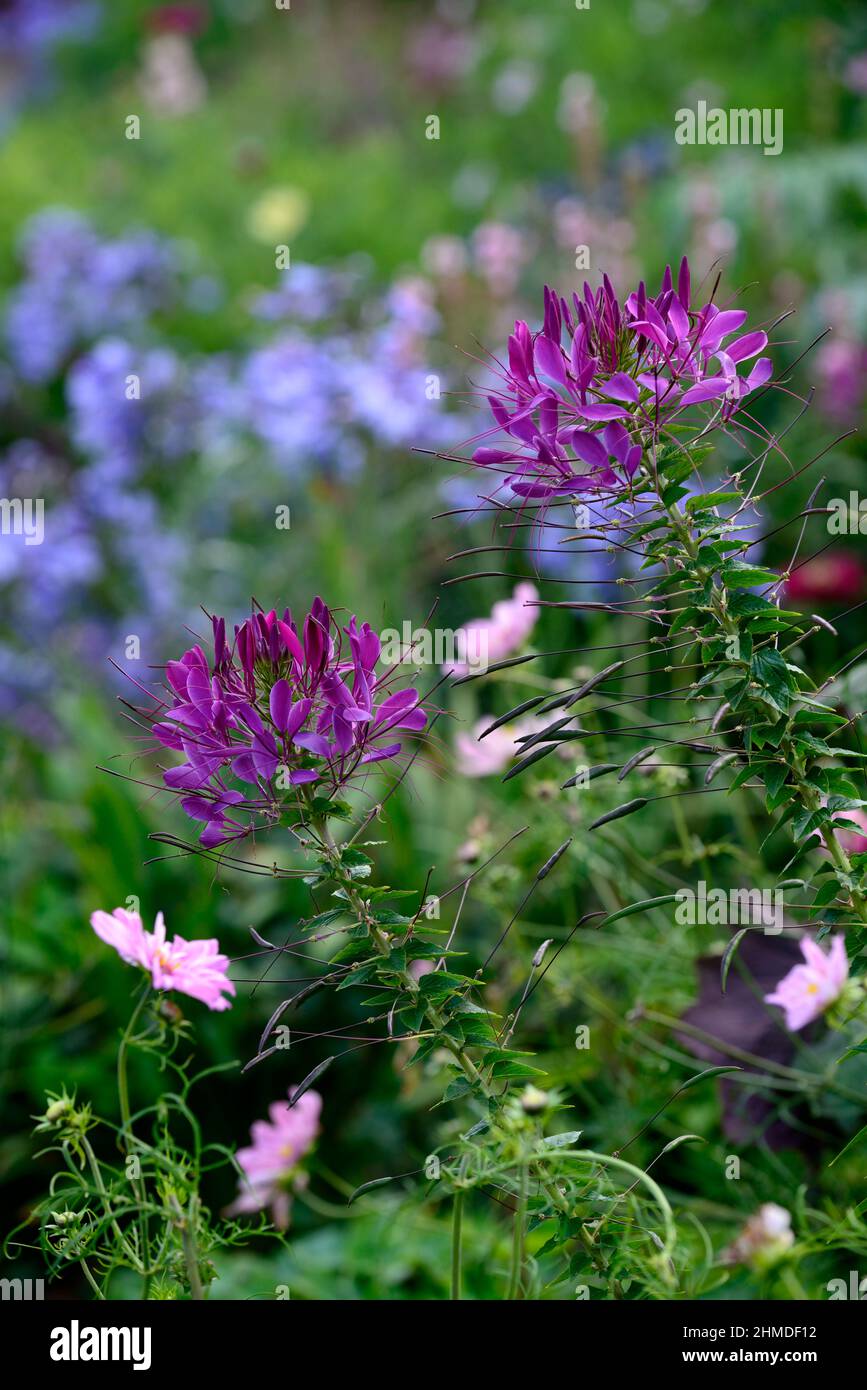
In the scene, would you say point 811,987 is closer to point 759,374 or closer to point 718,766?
point 718,766

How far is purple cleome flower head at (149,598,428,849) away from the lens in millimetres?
963

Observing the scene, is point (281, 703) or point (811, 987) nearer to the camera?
point (281, 703)

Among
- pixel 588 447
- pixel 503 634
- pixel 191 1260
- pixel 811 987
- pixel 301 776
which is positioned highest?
pixel 503 634

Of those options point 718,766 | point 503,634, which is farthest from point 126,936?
point 503,634

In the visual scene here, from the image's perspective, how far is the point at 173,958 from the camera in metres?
1.07

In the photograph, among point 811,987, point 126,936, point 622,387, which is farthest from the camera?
point 811,987

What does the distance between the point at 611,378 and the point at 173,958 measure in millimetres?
586

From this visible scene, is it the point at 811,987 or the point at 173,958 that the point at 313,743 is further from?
the point at 811,987

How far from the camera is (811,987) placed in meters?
1.23

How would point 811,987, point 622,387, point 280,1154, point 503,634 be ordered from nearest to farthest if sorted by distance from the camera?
point 622,387, point 811,987, point 280,1154, point 503,634

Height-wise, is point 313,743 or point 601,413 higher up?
point 601,413

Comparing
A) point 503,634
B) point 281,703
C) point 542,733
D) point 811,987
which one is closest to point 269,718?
point 281,703

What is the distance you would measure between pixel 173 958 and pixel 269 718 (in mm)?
231

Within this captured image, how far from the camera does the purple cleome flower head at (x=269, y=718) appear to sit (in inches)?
37.9
